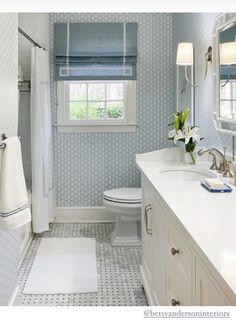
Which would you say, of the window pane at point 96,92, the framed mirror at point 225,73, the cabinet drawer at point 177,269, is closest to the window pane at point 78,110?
the window pane at point 96,92

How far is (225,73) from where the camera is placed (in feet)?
8.30

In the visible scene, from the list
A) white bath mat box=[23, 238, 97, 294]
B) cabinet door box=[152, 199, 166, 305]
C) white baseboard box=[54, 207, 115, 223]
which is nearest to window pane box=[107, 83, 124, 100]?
white baseboard box=[54, 207, 115, 223]

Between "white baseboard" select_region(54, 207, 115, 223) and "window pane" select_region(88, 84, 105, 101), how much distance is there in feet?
3.78

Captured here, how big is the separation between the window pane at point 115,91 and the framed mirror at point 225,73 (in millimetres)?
1576

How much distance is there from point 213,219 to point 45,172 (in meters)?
2.53

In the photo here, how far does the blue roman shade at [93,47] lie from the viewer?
13.1 ft

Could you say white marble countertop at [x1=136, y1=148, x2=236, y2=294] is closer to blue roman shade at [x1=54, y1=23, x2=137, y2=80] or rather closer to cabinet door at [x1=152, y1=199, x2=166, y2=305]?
cabinet door at [x1=152, y1=199, x2=166, y2=305]

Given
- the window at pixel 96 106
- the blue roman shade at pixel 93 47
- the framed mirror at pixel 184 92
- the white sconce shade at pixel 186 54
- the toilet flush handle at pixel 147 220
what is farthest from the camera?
the window at pixel 96 106

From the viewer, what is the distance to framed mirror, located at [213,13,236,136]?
242 cm

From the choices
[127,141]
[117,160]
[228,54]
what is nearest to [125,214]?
[117,160]

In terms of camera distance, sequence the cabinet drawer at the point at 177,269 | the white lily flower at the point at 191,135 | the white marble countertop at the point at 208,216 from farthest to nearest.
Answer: the white lily flower at the point at 191,135 < the cabinet drawer at the point at 177,269 < the white marble countertop at the point at 208,216

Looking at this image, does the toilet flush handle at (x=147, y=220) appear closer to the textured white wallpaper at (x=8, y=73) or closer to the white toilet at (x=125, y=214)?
the textured white wallpaper at (x=8, y=73)

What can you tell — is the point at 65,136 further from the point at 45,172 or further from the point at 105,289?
the point at 105,289

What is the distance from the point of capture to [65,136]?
4.13 metres
